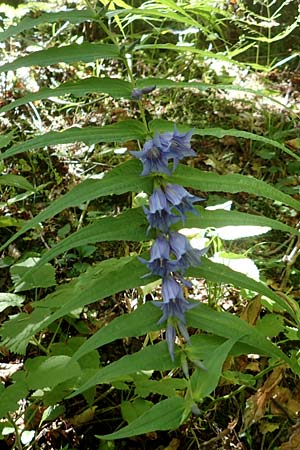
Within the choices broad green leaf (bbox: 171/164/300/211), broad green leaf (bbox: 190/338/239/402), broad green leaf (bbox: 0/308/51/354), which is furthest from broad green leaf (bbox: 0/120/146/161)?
broad green leaf (bbox: 0/308/51/354)

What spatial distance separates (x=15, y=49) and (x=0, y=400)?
2.76 meters

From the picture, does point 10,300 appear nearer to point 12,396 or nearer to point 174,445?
point 12,396

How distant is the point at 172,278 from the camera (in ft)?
3.91

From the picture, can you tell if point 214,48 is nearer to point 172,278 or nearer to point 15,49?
point 15,49

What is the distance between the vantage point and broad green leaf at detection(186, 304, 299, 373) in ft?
4.03

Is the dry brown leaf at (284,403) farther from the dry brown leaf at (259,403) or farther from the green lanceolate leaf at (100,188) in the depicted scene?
the green lanceolate leaf at (100,188)

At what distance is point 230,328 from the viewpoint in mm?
1237

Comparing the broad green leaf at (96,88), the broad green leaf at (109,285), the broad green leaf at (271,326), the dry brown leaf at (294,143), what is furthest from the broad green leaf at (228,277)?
the dry brown leaf at (294,143)

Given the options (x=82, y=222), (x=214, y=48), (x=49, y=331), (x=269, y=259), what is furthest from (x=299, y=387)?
(x=214, y=48)

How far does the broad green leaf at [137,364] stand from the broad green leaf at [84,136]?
1.45ft

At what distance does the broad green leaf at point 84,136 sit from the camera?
117cm

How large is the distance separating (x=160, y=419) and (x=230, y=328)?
234mm

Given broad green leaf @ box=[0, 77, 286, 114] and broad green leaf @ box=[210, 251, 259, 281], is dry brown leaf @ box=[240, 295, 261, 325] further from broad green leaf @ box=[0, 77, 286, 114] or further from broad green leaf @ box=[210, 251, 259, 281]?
broad green leaf @ box=[0, 77, 286, 114]

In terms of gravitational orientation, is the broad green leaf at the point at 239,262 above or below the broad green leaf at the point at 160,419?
below
